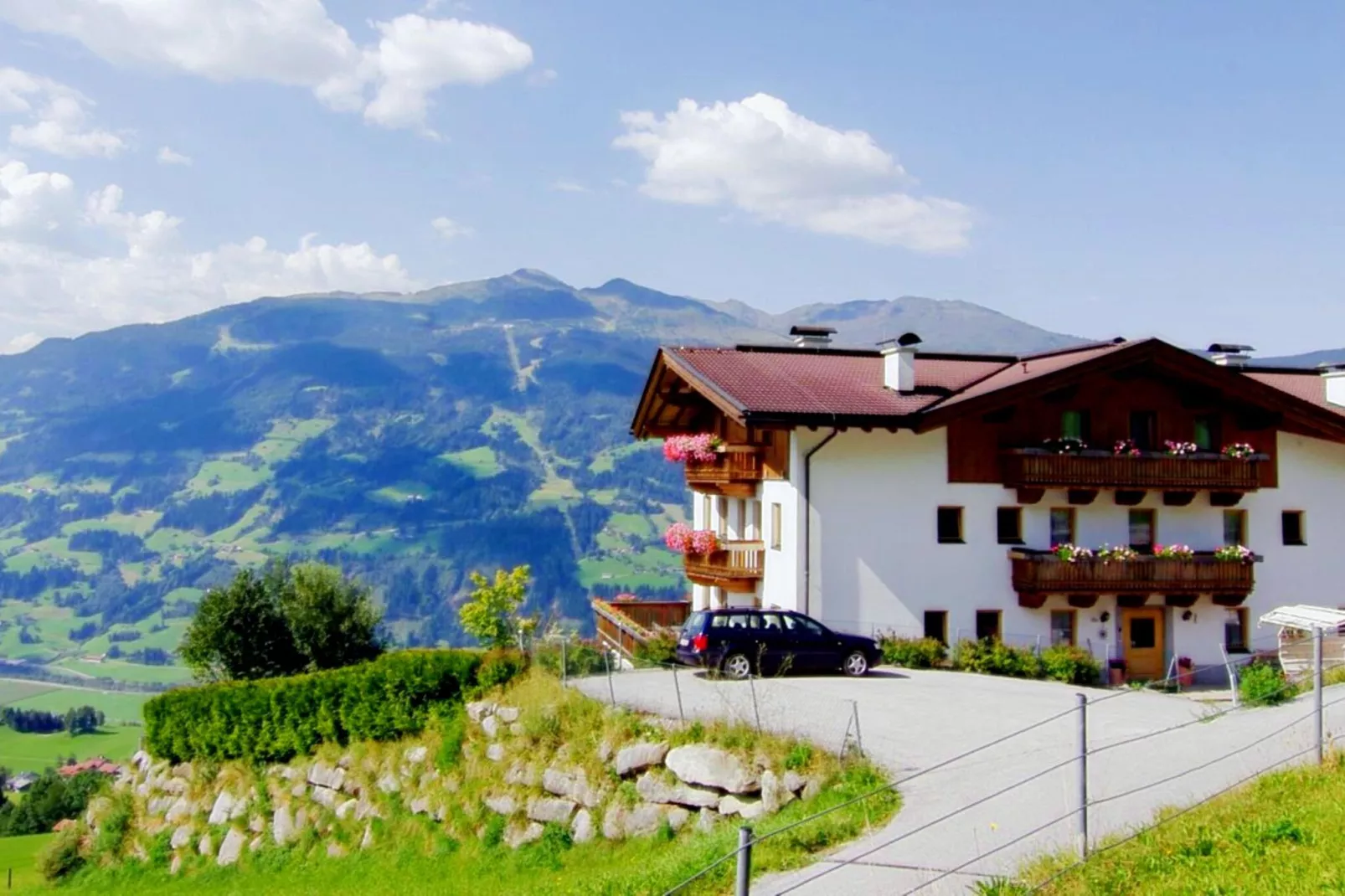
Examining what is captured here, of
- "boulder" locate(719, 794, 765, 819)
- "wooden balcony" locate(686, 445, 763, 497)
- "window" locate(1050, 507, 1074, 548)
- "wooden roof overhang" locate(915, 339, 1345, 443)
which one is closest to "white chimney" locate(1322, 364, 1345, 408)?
"wooden roof overhang" locate(915, 339, 1345, 443)

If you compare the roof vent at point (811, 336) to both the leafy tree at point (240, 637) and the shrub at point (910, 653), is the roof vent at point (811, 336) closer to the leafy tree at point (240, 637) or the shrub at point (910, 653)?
the shrub at point (910, 653)

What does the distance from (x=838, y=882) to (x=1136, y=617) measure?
74.3 ft

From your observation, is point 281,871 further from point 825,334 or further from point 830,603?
point 825,334

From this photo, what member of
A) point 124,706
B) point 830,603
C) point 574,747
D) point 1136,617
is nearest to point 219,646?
point 830,603

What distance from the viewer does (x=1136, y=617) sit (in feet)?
103

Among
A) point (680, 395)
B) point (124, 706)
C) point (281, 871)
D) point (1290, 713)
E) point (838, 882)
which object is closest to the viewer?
point (838, 882)

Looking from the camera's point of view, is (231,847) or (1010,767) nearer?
(1010,767)

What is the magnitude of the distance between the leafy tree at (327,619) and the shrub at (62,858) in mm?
9800

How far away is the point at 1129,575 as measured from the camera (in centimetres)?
2973

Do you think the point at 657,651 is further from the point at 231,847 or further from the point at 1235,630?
the point at 1235,630

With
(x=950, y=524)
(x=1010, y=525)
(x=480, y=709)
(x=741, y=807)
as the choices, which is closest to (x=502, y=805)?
(x=480, y=709)

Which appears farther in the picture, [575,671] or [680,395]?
[680,395]

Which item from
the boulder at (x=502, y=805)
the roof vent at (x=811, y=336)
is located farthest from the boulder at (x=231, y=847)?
the roof vent at (x=811, y=336)

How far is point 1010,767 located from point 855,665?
402 inches
